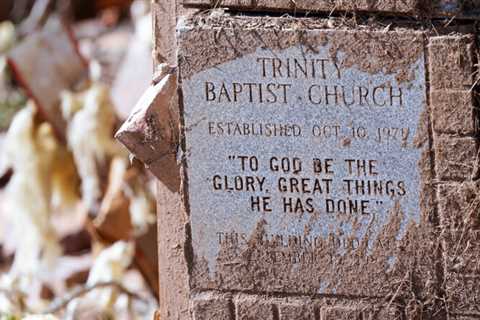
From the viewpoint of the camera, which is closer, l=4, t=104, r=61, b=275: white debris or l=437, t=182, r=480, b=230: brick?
l=437, t=182, r=480, b=230: brick

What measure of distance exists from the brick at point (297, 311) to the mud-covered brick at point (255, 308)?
33 millimetres

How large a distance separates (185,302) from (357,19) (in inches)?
36.2

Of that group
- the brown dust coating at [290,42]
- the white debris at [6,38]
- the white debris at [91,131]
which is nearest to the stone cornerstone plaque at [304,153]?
the brown dust coating at [290,42]

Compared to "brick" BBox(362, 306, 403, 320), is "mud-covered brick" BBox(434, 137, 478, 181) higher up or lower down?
higher up

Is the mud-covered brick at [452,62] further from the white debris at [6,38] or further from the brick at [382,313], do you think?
the white debris at [6,38]

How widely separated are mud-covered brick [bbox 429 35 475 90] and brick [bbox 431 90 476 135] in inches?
0.8

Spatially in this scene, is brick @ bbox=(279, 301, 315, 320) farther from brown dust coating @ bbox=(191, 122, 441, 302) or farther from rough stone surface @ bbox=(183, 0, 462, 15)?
rough stone surface @ bbox=(183, 0, 462, 15)

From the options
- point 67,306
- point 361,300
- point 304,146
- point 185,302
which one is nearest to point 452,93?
point 304,146

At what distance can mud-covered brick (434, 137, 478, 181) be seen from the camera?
283cm

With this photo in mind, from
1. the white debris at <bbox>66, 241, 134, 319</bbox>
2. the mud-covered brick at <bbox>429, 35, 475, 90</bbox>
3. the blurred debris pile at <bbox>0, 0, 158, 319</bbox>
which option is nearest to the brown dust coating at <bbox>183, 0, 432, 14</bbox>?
the mud-covered brick at <bbox>429, 35, 475, 90</bbox>

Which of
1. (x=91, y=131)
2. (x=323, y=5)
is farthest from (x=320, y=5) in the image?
(x=91, y=131)

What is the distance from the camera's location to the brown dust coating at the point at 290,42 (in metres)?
2.83

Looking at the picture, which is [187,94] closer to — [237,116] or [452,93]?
[237,116]

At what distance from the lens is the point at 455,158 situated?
2840 mm
